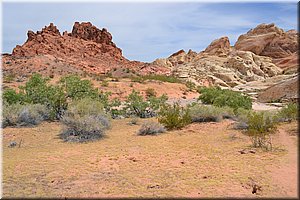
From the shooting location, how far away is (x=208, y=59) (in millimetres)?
56469

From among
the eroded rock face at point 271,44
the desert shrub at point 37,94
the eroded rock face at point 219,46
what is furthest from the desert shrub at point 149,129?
the eroded rock face at point 271,44

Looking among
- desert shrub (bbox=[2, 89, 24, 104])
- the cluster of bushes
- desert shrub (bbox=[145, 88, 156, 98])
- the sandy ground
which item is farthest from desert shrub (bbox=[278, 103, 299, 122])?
desert shrub (bbox=[145, 88, 156, 98])

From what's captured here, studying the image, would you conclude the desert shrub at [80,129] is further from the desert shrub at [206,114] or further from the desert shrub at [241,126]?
the desert shrub at [241,126]

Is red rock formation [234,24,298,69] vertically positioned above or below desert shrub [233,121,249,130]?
above

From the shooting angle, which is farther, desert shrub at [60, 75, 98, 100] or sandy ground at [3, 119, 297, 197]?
desert shrub at [60, 75, 98, 100]

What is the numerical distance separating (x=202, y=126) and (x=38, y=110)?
6954 mm

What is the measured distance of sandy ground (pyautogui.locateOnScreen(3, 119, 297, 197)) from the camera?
5289mm

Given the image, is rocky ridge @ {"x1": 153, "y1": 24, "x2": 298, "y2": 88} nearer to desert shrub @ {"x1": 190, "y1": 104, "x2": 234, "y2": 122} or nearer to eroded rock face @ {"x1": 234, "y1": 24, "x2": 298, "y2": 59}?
eroded rock face @ {"x1": 234, "y1": 24, "x2": 298, "y2": 59}

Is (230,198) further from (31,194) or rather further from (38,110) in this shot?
(38,110)

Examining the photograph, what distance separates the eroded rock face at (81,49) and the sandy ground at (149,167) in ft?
154

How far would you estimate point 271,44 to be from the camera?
69.8 m

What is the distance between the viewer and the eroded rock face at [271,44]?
223ft

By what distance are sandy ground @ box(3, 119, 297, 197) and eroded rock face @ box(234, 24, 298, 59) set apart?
62554mm

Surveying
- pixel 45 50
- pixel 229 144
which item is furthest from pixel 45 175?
pixel 45 50
